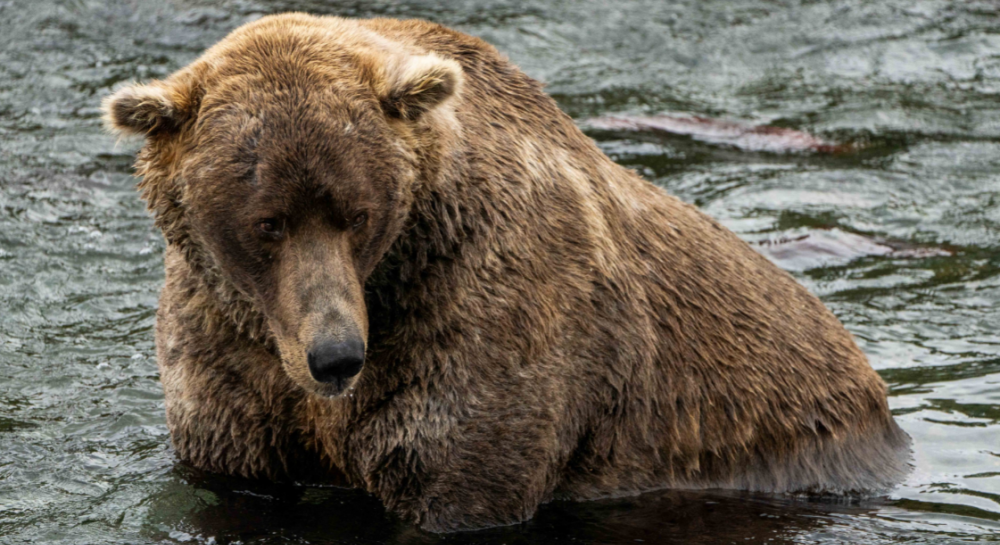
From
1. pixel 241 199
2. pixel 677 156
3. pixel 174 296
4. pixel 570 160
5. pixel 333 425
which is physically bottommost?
pixel 333 425

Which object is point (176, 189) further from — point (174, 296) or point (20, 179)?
point (20, 179)

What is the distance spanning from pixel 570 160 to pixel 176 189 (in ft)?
6.33

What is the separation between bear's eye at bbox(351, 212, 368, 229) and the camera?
4508 mm

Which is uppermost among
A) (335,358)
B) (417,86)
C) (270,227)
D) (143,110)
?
(417,86)

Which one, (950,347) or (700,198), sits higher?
(700,198)

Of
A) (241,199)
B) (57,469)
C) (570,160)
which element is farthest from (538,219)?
(57,469)

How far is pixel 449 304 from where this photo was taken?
5.07m

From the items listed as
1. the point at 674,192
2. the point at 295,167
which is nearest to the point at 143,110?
the point at 295,167

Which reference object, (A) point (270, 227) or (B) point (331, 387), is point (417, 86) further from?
(B) point (331, 387)

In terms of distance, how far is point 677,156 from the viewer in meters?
11.9

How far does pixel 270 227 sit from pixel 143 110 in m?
0.64

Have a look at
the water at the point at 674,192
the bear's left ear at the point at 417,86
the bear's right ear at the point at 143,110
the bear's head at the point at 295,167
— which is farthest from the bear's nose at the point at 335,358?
the water at the point at 674,192

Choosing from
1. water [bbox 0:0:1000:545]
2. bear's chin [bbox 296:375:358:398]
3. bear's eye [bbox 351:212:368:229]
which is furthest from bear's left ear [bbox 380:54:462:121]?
water [bbox 0:0:1000:545]

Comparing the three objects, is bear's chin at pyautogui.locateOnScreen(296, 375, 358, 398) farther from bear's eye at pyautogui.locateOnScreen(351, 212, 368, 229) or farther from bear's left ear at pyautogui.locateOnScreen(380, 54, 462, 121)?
bear's left ear at pyautogui.locateOnScreen(380, 54, 462, 121)
